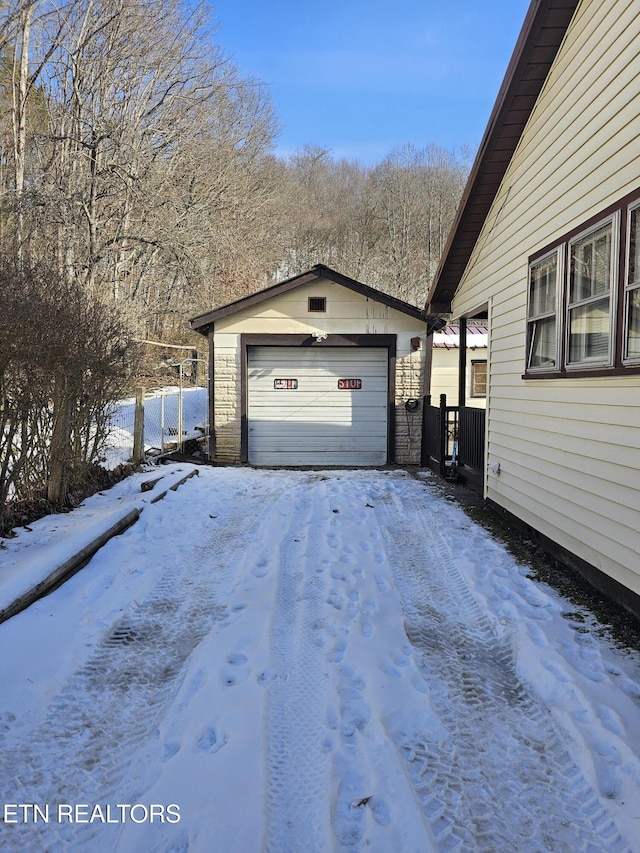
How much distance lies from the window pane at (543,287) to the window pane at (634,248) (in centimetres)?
140

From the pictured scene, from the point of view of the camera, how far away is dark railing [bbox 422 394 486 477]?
26.6 ft

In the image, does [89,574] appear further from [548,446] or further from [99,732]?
[548,446]

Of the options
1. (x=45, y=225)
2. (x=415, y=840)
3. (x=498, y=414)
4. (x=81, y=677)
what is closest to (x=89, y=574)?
(x=81, y=677)

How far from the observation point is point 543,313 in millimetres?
5613

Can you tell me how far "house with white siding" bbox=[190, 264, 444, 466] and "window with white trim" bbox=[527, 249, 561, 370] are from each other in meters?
5.09

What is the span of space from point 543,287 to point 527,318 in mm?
432

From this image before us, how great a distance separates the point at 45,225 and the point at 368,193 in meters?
30.8

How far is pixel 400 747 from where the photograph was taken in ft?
7.83

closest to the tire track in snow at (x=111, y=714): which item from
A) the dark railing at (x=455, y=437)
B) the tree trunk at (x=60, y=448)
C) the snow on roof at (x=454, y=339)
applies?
the tree trunk at (x=60, y=448)

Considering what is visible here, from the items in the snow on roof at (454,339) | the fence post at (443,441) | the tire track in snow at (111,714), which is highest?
the snow on roof at (454,339)

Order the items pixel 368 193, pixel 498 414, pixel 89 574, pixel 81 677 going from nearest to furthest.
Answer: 1. pixel 81 677
2. pixel 89 574
3. pixel 498 414
4. pixel 368 193

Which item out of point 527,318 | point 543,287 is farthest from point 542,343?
point 543,287

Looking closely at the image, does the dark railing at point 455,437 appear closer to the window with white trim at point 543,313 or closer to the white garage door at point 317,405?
the white garage door at point 317,405

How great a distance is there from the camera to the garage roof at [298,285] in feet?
35.5
